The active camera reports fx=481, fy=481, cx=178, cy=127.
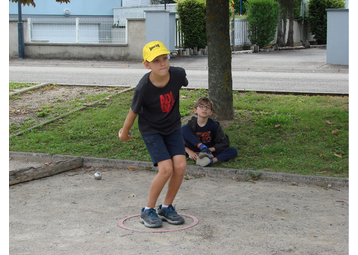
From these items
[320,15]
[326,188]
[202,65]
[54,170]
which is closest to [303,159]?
[326,188]

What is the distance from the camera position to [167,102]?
474cm

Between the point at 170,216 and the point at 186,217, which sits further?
the point at 186,217

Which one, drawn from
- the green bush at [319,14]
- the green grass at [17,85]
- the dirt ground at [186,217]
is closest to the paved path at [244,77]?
the green grass at [17,85]

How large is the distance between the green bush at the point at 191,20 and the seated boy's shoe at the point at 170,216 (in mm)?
20247

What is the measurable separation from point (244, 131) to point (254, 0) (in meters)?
24.1

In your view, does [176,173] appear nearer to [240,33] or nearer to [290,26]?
[240,33]

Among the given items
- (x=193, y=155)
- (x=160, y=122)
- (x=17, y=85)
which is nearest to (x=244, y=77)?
(x=17, y=85)

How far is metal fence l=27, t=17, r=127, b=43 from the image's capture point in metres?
22.2

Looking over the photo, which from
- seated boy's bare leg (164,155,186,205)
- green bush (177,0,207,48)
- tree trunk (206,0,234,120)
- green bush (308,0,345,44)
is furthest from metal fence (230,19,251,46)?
seated boy's bare leg (164,155,186,205)

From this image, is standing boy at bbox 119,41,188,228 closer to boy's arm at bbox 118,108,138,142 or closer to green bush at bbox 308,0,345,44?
boy's arm at bbox 118,108,138,142

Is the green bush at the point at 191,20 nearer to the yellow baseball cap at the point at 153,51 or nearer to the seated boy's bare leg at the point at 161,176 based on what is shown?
the yellow baseball cap at the point at 153,51

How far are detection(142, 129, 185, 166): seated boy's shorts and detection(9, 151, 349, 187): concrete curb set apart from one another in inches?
83.0

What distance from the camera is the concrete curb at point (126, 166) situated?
6500 mm

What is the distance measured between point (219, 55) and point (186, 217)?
459cm
